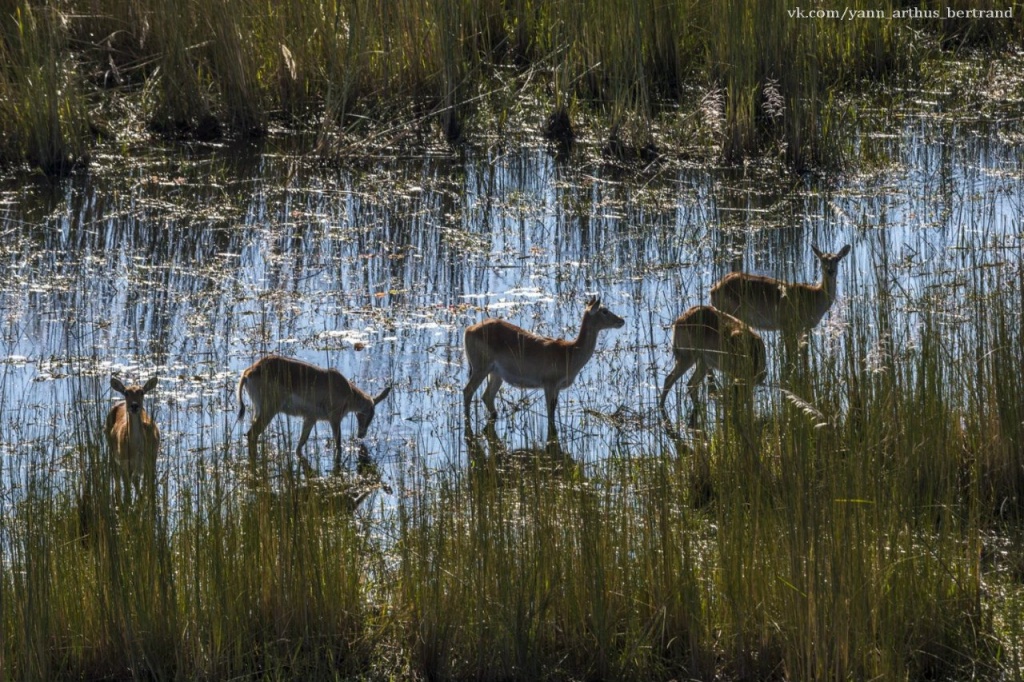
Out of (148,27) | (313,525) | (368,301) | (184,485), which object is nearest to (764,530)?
(313,525)

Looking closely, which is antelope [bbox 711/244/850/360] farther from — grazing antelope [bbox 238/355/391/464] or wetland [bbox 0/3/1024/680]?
grazing antelope [bbox 238/355/391/464]

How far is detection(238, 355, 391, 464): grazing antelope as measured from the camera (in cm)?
746

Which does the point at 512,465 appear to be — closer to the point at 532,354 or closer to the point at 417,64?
the point at 532,354

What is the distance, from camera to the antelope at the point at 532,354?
836cm

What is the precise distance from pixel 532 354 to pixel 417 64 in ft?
19.3

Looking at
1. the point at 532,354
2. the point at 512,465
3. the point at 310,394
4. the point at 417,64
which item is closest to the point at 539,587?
the point at 512,465

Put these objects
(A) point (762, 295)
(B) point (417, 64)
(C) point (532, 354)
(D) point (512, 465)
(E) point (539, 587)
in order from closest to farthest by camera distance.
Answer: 1. (E) point (539, 587)
2. (D) point (512, 465)
3. (C) point (532, 354)
4. (A) point (762, 295)
5. (B) point (417, 64)

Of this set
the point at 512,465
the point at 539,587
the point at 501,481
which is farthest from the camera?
the point at 501,481

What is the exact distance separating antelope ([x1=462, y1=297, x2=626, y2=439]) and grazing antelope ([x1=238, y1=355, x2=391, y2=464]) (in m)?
0.66

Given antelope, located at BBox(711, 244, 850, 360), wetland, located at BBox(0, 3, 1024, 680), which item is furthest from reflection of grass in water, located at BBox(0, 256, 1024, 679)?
antelope, located at BBox(711, 244, 850, 360)

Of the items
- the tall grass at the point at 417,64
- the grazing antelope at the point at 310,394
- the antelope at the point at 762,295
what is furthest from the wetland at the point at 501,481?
the tall grass at the point at 417,64

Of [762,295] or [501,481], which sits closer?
[501,481]

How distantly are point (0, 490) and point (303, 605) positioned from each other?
1.53m

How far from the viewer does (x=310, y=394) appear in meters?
7.65
